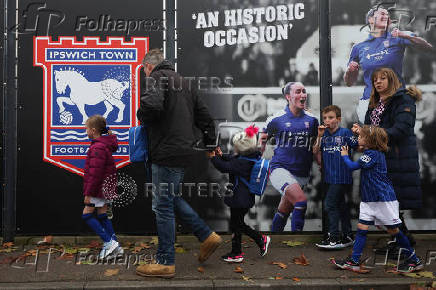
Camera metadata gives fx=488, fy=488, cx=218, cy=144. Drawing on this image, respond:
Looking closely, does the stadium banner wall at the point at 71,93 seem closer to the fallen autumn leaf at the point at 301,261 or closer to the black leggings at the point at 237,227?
the black leggings at the point at 237,227

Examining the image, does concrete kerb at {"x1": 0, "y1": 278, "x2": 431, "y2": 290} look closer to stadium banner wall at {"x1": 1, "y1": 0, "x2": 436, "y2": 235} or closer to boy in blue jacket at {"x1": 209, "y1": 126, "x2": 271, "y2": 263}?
boy in blue jacket at {"x1": 209, "y1": 126, "x2": 271, "y2": 263}

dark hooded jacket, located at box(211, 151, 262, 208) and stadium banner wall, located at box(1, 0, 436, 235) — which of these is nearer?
dark hooded jacket, located at box(211, 151, 262, 208)

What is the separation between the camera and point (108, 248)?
205 inches

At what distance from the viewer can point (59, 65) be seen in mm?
5859

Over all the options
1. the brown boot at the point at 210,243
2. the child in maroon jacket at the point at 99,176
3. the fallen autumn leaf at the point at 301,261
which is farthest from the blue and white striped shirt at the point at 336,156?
the child in maroon jacket at the point at 99,176

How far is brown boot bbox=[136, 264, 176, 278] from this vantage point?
4472 mm

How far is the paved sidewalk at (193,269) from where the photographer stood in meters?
4.32

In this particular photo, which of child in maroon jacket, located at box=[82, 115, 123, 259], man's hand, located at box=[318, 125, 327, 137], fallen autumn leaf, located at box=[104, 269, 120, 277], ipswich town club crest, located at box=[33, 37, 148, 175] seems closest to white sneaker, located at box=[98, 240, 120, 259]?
child in maroon jacket, located at box=[82, 115, 123, 259]

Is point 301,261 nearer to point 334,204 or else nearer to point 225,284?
point 334,204

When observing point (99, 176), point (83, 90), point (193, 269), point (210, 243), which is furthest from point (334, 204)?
point (83, 90)

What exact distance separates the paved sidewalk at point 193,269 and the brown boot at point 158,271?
0.06 m

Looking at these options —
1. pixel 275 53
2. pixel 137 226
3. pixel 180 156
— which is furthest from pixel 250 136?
pixel 137 226

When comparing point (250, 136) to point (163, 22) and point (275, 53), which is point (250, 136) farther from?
point (163, 22)

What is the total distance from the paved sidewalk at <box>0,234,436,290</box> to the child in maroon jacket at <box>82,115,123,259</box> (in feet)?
0.79
